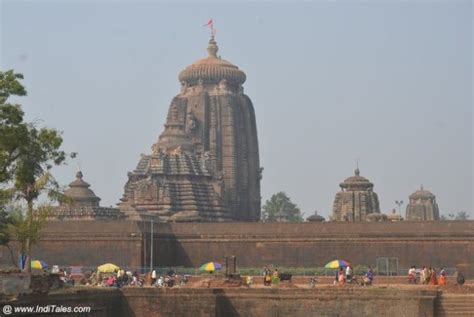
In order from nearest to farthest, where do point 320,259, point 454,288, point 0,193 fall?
point 0,193 → point 454,288 → point 320,259

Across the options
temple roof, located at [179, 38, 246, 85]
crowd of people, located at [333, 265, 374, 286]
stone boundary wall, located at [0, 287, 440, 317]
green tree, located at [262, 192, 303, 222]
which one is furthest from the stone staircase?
green tree, located at [262, 192, 303, 222]

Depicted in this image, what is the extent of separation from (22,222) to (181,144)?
4023cm

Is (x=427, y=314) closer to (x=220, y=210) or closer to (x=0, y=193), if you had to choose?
(x=0, y=193)

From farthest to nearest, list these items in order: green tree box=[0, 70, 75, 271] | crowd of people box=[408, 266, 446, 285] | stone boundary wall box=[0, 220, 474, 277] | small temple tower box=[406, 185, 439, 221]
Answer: small temple tower box=[406, 185, 439, 221]
stone boundary wall box=[0, 220, 474, 277]
crowd of people box=[408, 266, 446, 285]
green tree box=[0, 70, 75, 271]

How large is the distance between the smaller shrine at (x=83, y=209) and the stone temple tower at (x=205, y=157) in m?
1.19

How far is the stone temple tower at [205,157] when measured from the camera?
8188cm

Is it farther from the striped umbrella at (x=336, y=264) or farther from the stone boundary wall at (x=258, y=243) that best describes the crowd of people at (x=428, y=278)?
the stone boundary wall at (x=258, y=243)

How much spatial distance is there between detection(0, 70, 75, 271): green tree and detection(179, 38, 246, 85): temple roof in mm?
44725

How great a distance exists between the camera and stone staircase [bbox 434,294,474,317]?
139 feet

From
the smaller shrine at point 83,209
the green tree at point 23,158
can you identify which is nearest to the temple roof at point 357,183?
the smaller shrine at point 83,209

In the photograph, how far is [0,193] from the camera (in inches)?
1620

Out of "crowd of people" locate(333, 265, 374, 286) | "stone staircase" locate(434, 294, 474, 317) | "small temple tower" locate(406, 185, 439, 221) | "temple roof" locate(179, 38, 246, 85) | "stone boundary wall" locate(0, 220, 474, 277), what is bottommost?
"stone staircase" locate(434, 294, 474, 317)

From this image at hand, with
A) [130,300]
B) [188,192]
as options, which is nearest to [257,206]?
[188,192]

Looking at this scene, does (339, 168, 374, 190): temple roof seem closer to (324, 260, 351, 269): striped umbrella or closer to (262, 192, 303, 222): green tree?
(324, 260, 351, 269): striped umbrella
